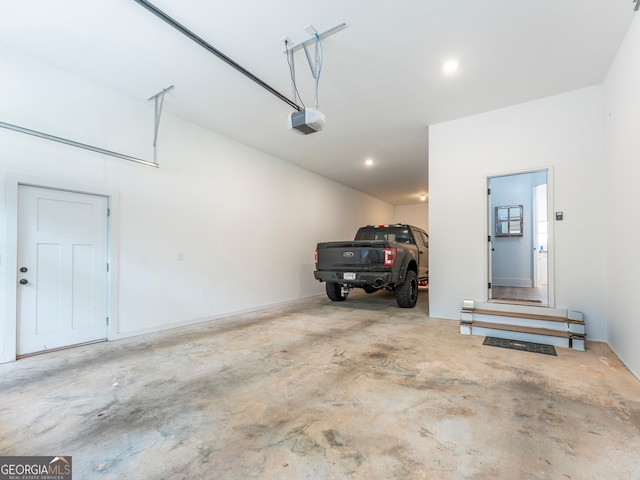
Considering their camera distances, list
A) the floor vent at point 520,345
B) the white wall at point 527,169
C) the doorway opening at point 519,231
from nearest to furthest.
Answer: the floor vent at point 520,345, the white wall at point 527,169, the doorway opening at point 519,231

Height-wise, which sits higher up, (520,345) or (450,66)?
(450,66)

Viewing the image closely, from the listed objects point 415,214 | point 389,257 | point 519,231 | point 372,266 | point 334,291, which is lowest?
point 334,291

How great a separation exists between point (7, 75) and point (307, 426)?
4.49 m

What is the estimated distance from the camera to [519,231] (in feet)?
23.8

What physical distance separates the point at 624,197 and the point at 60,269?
6181 millimetres

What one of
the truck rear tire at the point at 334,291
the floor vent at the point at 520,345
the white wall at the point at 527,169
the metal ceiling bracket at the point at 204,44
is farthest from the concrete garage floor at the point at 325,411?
the metal ceiling bracket at the point at 204,44

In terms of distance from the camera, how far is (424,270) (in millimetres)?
6898

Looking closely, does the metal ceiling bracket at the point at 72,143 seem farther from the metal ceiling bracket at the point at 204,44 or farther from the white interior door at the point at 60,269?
the metal ceiling bracket at the point at 204,44

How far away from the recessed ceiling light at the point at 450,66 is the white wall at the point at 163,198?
3.69 meters

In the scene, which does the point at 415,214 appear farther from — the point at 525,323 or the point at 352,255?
the point at 525,323

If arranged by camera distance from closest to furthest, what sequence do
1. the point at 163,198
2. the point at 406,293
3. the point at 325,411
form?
the point at 325,411, the point at 163,198, the point at 406,293

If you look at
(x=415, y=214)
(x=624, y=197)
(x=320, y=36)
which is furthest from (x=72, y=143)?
(x=415, y=214)

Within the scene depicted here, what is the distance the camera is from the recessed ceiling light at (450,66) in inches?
127

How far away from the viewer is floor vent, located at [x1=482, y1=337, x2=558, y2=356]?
3.24m
